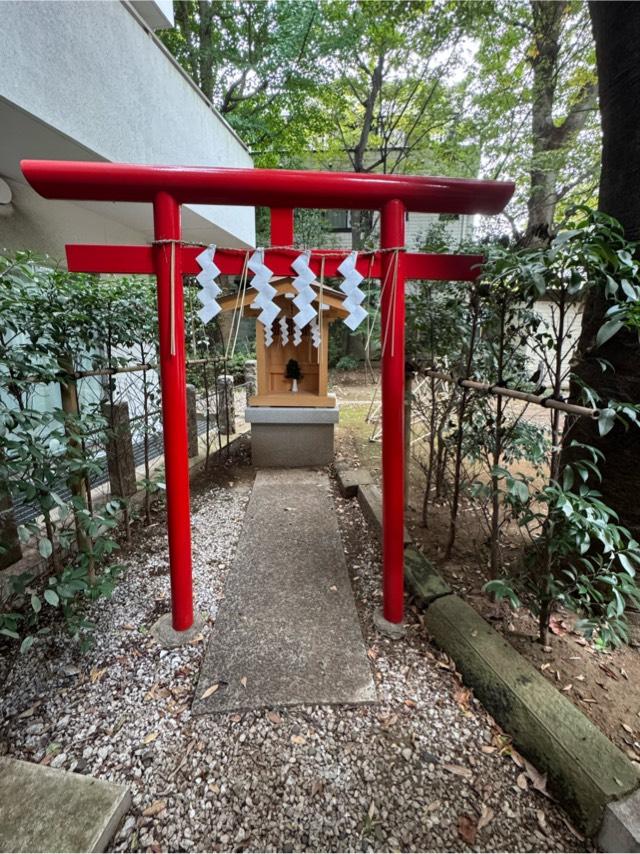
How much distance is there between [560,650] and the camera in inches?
74.2

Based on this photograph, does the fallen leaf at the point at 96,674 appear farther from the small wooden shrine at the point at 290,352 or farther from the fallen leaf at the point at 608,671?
the small wooden shrine at the point at 290,352

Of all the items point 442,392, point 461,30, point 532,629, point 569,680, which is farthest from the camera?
point 461,30

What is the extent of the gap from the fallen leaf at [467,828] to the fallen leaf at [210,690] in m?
1.12

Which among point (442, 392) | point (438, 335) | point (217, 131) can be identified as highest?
point (217, 131)

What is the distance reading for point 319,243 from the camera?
1356 cm

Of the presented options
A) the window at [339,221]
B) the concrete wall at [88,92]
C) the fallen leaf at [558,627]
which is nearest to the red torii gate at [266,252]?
the fallen leaf at [558,627]

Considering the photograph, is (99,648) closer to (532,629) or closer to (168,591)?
(168,591)

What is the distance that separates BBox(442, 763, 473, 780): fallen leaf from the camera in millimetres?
1483

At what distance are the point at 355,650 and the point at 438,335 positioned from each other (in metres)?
2.20

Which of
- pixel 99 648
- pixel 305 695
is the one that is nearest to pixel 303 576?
pixel 305 695

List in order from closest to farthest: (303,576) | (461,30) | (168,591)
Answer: (168,591) < (303,576) < (461,30)

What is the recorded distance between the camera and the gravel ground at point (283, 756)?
4.34 ft

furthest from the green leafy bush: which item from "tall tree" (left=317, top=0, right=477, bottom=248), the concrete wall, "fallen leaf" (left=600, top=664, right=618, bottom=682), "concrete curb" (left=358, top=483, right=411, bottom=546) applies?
"fallen leaf" (left=600, top=664, right=618, bottom=682)

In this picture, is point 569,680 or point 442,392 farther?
point 442,392
